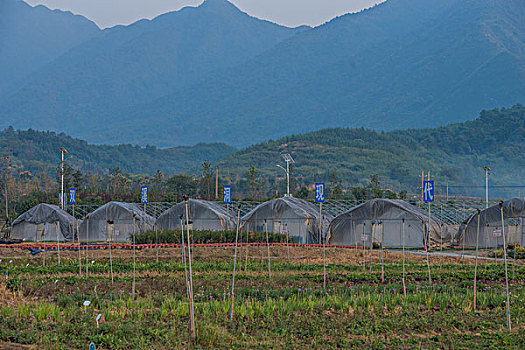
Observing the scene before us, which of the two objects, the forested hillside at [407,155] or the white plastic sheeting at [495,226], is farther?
the forested hillside at [407,155]

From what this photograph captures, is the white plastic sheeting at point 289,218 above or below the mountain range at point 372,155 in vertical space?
below

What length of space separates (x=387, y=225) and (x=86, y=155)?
5009 inches

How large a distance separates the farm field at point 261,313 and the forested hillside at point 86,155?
102 metres

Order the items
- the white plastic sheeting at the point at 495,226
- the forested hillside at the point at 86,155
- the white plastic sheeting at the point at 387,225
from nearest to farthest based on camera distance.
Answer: the white plastic sheeting at the point at 495,226, the white plastic sheeting at the point at 387,225, the forested hillside at the point at 86,155

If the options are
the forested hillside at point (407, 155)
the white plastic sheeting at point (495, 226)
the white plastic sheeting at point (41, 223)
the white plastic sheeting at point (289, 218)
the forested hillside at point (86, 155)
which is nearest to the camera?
the white plastic sheeting at point (495, 226)

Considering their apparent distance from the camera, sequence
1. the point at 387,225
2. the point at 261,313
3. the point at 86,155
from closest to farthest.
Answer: the point at 261,313 → the point at 387,225 → the point at 86,155

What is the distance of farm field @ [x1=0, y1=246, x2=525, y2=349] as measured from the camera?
32.7ft

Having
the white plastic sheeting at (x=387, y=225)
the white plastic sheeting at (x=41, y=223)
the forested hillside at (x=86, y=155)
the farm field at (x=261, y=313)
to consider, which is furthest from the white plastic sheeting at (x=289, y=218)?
the forested hillside at (x=86, y=155)

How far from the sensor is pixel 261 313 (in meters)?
11.7

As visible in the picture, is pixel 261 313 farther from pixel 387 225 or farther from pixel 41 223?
pixel 41 223

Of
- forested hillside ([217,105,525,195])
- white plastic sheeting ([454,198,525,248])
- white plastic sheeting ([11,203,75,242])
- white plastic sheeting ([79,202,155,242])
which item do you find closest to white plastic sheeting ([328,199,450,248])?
white plastic sheeting ([454,198,525,248])

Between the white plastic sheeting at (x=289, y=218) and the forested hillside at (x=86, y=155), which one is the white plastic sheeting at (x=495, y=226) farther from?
the forested hillside at (x=86, y=155)

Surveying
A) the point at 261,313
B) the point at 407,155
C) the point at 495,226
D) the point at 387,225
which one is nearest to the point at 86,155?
the point at 407,155

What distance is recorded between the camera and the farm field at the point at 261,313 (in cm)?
998
